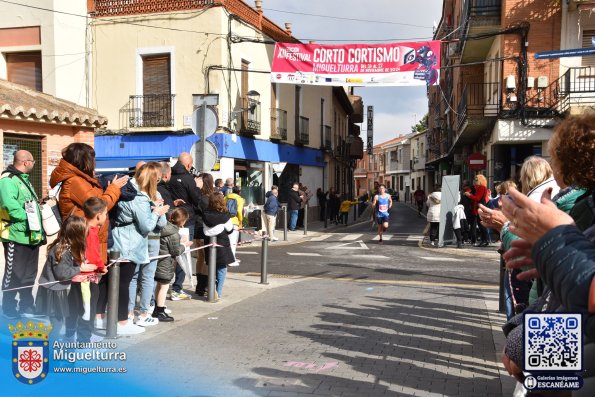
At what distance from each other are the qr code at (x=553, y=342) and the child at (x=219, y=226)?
6.17 metres

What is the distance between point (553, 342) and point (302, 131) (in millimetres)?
26836

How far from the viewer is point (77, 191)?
5.66 metres

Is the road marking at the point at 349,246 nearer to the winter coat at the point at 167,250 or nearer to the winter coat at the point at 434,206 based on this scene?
the winter coat at the point at 434,206

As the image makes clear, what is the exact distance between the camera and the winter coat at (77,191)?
5609mm

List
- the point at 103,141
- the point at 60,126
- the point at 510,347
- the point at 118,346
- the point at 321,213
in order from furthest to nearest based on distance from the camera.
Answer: the point at 321,213
the point at 103,141
the point at 60,126
the point at 118,346
the point at 510,347

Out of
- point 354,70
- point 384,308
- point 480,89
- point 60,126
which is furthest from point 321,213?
point 384,308

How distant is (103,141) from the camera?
21594 millimetres

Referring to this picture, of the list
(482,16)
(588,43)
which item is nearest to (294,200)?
(482,16)

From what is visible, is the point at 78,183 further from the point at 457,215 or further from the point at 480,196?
the point at 480,196

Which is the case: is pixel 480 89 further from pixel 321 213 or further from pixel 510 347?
pixel 510 347

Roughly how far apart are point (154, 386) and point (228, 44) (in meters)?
17.9

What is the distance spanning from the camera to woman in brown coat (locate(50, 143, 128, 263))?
5633 mm

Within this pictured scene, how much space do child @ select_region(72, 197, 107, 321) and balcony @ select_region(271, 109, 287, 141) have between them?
19468 mm

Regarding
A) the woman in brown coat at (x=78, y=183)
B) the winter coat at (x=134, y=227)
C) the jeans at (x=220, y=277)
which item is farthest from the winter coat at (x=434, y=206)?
the woman in brown coat at (x=78, y=183)
